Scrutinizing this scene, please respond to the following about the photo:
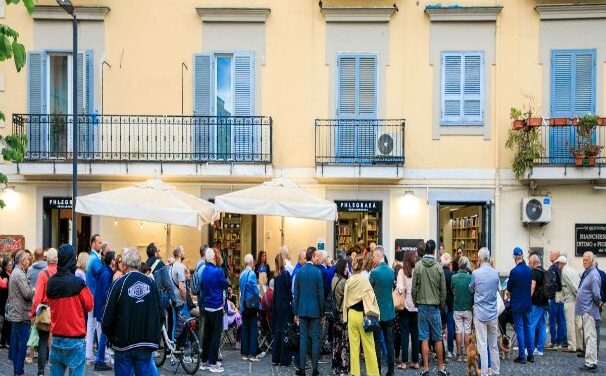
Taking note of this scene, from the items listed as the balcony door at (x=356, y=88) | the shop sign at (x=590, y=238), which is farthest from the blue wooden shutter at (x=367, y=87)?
the shop sign at (x=590, y=238)

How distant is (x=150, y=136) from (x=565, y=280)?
32.6 ft

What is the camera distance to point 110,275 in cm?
1300

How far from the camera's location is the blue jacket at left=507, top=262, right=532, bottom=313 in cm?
1400

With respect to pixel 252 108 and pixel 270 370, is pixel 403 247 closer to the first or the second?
pixel 252 108

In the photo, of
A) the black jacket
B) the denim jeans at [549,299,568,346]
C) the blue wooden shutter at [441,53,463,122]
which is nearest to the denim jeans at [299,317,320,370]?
the black jacket

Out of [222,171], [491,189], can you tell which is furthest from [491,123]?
[222,171]

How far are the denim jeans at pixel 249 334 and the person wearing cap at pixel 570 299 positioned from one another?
5.97m

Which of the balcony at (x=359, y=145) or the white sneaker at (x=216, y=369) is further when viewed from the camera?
the balcony at (x=359, y=145)

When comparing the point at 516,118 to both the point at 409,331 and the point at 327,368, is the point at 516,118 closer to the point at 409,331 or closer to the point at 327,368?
the point at 409,331

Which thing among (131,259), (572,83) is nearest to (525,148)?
(572,83)

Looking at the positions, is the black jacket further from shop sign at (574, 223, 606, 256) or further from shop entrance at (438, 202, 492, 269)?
shop sign at (574, 223, 606, 256)

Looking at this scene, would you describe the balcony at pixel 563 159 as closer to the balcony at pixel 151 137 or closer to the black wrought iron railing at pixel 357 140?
the black wrought iron railing at pixel 357 140

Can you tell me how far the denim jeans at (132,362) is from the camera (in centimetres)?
872

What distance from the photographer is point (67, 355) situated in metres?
9.30
